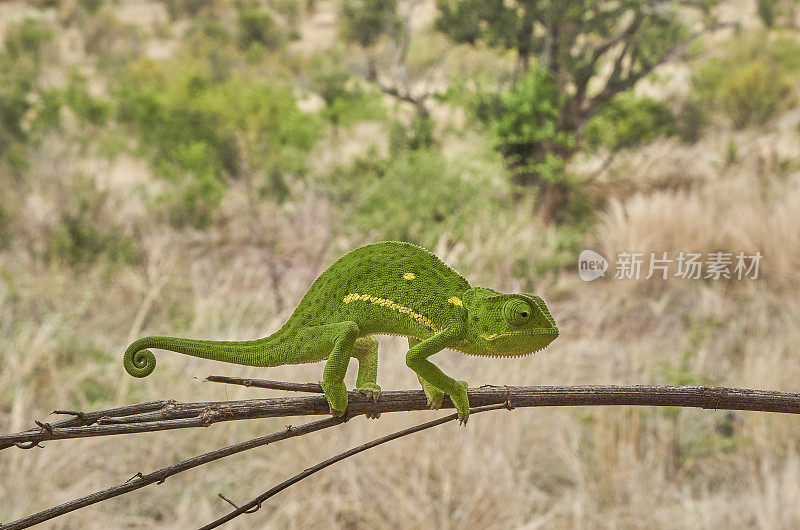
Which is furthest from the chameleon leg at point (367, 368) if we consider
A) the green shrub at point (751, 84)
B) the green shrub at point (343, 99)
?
the green shrub at point (751, 84)

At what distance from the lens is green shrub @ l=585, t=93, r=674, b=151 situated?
16.0ft

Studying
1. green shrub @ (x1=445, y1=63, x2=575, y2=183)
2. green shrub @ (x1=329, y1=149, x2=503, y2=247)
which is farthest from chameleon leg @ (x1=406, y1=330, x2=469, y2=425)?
green shrub @ (x1=445, y1=63, x2=575, y2=183)

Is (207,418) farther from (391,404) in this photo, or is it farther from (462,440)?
(462,440)

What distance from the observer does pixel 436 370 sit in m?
0.24

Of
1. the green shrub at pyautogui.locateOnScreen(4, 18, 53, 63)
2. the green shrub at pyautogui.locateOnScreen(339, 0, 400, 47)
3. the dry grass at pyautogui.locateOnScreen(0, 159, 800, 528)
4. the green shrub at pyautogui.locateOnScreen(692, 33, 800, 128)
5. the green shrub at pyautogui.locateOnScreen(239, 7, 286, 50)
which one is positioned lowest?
the dry grass at pyautogui.locateOnScreen(0, 159, 800, 528)

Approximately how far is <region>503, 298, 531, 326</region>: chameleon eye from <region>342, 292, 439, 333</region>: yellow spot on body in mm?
29

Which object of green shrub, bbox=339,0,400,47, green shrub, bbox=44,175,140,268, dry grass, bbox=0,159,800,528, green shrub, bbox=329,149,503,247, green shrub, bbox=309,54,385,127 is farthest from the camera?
green shrub, bbox=339,0,400,47

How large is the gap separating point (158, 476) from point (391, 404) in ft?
0.29

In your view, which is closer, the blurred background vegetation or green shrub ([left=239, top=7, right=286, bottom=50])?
the blurred background vegetation

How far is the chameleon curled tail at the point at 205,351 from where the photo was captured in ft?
0.65

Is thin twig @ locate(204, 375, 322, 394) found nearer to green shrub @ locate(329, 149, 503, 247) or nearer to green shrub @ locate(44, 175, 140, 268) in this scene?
Result: green shrub @ locate(329, 149, 503, 247)

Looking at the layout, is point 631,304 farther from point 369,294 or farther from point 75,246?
point 369,294

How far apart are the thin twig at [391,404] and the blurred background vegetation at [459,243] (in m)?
0.77

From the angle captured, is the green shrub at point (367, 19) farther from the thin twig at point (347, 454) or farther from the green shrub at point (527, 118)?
the thin twig at point (347, 454)
